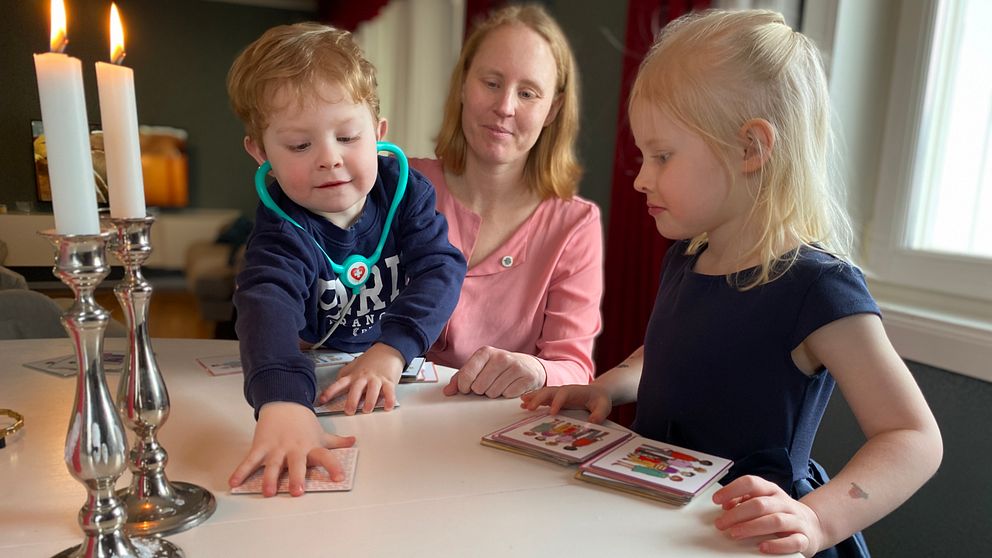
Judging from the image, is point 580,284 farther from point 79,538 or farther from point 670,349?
point 79,538

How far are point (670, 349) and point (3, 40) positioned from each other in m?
1.20

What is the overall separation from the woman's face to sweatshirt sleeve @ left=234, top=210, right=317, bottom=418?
0.59 metres

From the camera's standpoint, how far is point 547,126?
167cm

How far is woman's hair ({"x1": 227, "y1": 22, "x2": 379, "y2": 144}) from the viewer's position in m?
1.08

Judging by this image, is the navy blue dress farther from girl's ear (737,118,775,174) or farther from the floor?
the floor

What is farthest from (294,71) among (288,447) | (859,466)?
(859,466)

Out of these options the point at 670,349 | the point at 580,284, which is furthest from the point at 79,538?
the point at 580,284

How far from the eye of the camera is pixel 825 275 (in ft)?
2.98

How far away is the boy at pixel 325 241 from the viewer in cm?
96

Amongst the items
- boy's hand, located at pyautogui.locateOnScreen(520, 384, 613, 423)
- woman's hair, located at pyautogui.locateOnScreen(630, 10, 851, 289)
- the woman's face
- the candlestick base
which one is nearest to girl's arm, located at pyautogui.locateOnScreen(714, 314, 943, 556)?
woman's hair, located at pyautogui.locateOnScreen(630, 10, 851, 289)

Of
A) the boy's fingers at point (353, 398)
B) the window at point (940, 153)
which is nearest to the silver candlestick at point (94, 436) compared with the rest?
the boy's fingers at point (353, 398)

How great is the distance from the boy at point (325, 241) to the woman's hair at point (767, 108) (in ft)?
1.52

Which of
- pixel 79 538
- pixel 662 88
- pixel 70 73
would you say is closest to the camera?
pixel 70 73

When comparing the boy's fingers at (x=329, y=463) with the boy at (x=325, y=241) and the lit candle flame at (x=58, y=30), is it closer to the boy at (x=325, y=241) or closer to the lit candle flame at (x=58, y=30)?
the boy at (x=325, y=241)
